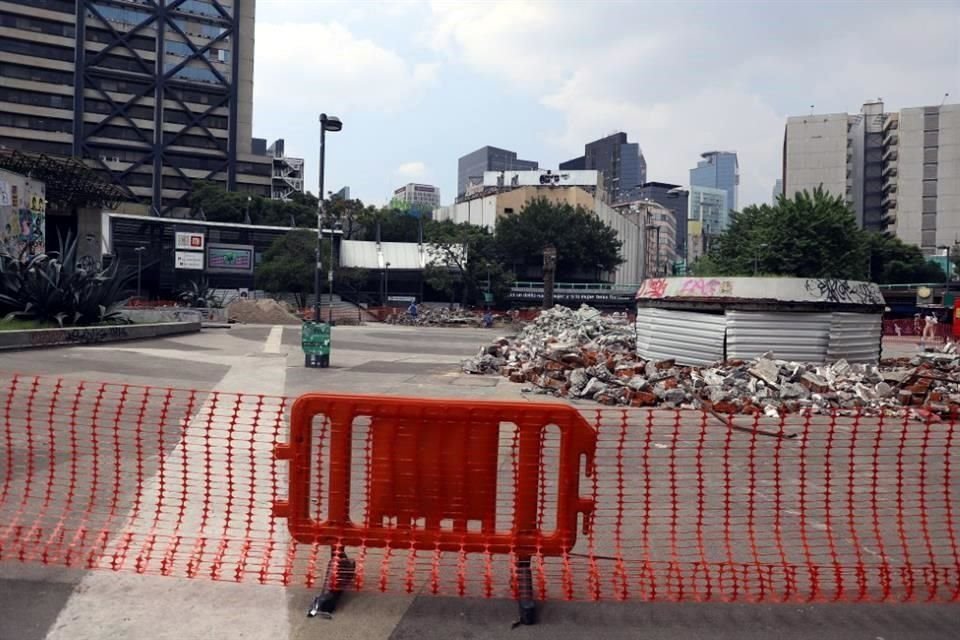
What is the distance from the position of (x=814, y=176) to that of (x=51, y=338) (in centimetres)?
10560

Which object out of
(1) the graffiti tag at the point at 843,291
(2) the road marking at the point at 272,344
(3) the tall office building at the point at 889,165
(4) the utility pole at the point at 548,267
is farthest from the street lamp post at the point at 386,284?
(3) the tall office building at the point at 889,165

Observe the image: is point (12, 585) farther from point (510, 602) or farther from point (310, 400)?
point (510, 602)

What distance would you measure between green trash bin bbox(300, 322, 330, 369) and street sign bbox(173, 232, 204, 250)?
49.4m

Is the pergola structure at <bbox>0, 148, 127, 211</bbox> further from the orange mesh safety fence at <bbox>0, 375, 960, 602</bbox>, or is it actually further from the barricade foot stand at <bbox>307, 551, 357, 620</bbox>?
the barricade foot stand at <bbox>307, 551, 357, 620</bbox>

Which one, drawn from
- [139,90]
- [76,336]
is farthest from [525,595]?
[139,90]

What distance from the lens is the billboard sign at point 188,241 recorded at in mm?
61500

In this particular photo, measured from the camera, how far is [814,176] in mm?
104062

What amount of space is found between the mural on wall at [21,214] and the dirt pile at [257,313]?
12.0 m

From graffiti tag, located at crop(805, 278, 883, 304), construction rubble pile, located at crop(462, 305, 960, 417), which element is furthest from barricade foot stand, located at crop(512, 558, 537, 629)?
graffiti tag, located at crop(805, 278, 883, 304)

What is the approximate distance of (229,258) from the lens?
63688mm

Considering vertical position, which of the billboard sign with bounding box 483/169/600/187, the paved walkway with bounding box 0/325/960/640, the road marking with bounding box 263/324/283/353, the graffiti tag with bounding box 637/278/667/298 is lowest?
the paved walkway with bounding box 0/325/960/640

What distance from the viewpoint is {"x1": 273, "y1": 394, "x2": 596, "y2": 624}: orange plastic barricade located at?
420 cm

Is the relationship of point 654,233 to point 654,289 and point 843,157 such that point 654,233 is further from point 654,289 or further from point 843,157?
point 654,289

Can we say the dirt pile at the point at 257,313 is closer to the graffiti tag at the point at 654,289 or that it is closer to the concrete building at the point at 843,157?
the graffiti tag at the point at 654,289
